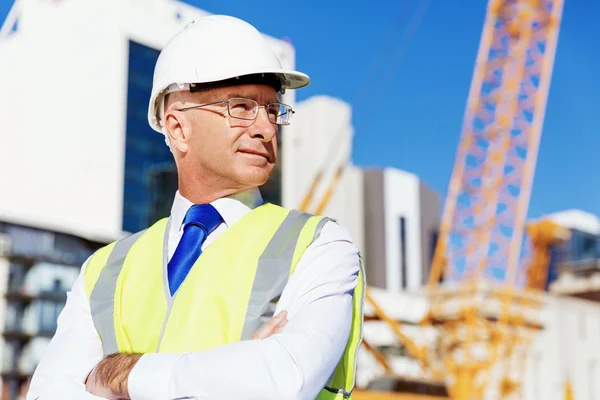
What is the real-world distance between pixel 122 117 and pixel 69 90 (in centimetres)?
Answer: 765

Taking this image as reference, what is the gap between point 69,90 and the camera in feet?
267

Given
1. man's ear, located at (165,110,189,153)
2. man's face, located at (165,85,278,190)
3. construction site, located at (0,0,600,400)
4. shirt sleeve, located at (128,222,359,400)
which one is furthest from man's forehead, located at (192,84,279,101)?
construction site, located at (0,0,600,400)

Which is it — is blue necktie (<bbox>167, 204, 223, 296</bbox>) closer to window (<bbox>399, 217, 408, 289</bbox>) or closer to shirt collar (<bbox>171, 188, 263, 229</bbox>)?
shirt collar (<bbox>171, 188, 263, 229</bbox>)

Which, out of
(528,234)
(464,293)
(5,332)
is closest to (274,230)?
(464,293)

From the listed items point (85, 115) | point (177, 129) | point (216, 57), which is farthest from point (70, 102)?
point (216, 57)

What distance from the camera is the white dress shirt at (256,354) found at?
2.00 m

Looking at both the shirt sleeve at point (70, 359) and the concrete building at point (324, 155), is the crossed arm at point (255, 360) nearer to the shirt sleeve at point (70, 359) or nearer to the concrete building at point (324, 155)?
the shirt sleeve at point (70, 359)

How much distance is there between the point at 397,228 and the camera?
107 meters

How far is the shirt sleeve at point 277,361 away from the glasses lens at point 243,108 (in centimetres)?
52

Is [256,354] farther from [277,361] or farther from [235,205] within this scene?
[235,205]

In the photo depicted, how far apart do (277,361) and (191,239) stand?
60 cm

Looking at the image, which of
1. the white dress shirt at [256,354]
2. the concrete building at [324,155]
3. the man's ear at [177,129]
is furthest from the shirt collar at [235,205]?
the concrete building at [324,155]

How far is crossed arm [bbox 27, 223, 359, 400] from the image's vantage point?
78.6 inches

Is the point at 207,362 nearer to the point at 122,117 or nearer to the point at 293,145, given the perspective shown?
the point at 122,117
